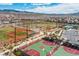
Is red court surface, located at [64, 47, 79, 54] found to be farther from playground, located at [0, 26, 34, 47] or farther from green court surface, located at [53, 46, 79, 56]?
playground, located at [0, 26, 34, 47]

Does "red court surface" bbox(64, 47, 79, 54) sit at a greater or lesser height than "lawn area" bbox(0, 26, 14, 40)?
lesser

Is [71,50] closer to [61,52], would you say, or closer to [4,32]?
[61,52]

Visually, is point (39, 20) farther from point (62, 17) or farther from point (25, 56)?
point (25, 56)

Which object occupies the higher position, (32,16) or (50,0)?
(50,0)

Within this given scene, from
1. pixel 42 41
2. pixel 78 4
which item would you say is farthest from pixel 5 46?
pixel 78 4

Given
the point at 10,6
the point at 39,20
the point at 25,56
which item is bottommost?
the point at 25,56

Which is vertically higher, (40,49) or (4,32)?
(4,32)

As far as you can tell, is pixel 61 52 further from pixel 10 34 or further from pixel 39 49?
pixel 10 34

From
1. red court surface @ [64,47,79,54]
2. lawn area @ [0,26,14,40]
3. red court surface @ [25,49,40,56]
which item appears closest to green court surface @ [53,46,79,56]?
red court surface @ [64,47,79,54]

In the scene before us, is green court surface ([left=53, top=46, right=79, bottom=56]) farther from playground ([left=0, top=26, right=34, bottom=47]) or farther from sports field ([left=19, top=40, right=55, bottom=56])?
playground ([left=0, top=26, right=34, bottom=47])

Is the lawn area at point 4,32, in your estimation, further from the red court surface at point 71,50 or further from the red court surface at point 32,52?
the red court surface at point 71,50

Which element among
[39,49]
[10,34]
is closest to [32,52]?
[39,49]
